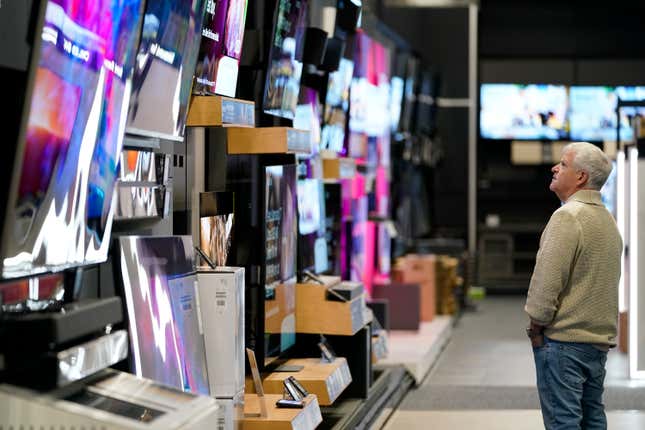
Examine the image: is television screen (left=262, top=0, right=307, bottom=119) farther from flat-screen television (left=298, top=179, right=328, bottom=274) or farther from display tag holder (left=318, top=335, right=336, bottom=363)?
display tag holder (left=318, top=335, right=336, bottom=363)

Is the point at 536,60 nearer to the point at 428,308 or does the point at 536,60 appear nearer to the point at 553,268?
the point at 428,308

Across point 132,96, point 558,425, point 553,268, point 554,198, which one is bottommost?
point 558,425

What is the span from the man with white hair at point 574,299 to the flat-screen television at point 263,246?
1365mm

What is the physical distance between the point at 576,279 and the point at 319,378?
57.3 inches

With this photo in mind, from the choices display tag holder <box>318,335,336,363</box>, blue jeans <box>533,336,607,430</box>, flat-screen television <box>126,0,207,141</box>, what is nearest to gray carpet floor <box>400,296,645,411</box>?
display tag holder <box>318,335,336,363</box>

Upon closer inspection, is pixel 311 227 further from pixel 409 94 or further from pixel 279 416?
pixel 409 94

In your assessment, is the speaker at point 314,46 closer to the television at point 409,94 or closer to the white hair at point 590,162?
the white hair at point 590,162

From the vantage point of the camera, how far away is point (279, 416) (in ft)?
15.9

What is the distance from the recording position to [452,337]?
11.2 metres

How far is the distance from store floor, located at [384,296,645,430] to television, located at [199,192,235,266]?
1.86 m

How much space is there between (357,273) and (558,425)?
14.4 ft

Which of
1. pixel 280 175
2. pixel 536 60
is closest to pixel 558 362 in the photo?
pixel 280 175

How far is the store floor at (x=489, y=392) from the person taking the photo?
22.1ft

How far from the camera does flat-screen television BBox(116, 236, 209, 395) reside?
3746mm
